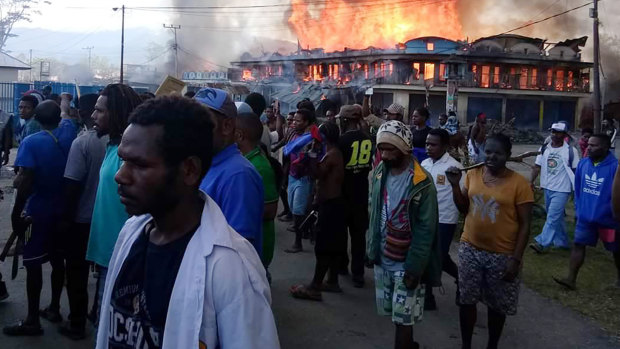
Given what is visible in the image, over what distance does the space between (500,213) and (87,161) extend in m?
3.00

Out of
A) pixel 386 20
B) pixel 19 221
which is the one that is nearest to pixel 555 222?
pixel 19 221

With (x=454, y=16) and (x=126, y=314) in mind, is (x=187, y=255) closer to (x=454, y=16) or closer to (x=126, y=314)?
(x=126, y=314)

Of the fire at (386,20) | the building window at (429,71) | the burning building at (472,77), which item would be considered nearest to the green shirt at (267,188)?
the burning building at (472,77)

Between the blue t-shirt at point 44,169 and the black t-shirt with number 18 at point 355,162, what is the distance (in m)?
3.06

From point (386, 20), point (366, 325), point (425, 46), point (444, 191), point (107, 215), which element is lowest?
point (366, 325)

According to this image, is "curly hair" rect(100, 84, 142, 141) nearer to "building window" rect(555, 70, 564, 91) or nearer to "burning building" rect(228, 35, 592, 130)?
"burning building" rect(228, 35, 592, 130)

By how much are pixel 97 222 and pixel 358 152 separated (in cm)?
364

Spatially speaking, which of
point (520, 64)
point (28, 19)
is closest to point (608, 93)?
point (520, 64)

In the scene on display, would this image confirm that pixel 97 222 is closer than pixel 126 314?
No

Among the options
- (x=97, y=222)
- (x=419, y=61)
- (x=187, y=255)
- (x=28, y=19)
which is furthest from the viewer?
(x=28, y=19)

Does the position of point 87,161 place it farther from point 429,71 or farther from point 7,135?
point 429,71

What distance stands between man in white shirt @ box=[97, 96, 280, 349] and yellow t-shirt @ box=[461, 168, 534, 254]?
304cm

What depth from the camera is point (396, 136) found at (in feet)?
13.6

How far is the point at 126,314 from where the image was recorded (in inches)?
73.9
